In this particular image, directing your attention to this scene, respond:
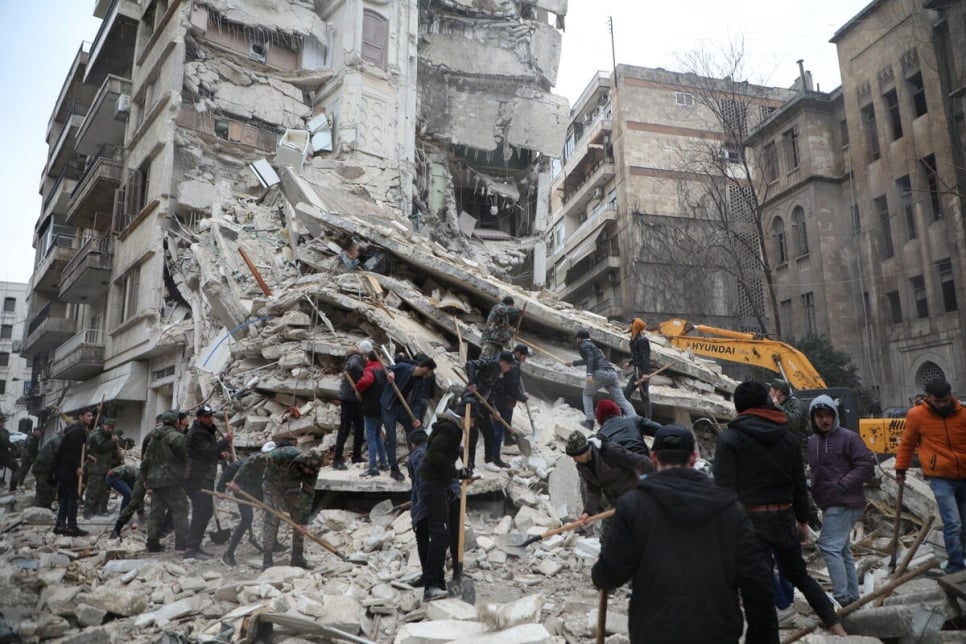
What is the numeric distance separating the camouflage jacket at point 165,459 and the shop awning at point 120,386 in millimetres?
12434

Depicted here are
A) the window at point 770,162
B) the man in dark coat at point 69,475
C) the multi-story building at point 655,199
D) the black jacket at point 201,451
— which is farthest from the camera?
the multi-story building at point 655,199

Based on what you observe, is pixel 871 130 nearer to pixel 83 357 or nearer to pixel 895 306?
pixel 895 306

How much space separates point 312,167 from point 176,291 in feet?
17.5

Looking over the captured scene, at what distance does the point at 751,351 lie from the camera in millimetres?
10719

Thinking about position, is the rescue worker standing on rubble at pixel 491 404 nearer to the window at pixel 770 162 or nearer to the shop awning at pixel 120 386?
the shop awning at pixel 120 386

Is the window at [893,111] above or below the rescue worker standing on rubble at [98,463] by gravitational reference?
above

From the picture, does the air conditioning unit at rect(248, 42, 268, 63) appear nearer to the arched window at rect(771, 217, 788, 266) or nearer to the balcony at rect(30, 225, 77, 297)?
the balcony at rect(30, 225, 77, 297)

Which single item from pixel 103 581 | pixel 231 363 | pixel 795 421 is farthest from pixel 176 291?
pixel 795 421

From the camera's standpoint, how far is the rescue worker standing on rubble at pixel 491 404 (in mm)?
7254

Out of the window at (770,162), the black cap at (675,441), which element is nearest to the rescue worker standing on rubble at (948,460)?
the black cap at (675,441)

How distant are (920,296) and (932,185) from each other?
136 inches

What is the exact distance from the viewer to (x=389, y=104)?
19.2m

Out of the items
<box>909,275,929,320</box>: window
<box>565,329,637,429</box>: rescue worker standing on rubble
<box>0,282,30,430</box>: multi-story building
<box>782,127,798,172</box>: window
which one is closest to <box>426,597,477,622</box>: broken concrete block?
<box>565,329,637,429</box>: rescue worker standing on rubble

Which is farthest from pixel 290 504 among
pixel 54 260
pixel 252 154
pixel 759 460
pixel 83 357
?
pixel 54 260
